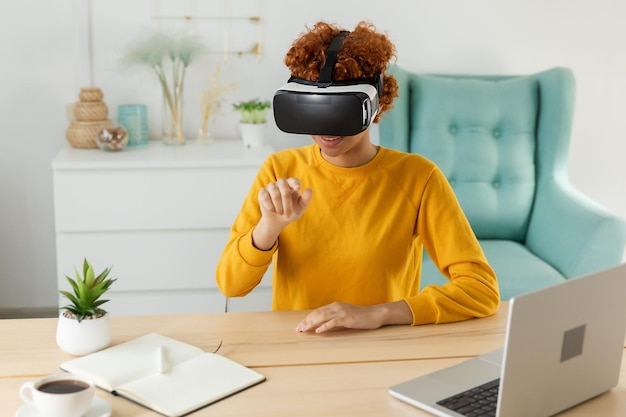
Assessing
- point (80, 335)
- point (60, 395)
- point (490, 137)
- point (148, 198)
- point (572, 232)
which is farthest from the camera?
point (490, 137)

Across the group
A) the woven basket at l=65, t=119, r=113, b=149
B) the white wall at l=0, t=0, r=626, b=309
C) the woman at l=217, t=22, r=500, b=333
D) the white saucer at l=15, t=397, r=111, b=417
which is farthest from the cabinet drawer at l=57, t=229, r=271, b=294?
the white saucer at l=15, t=397, r=111, b=417

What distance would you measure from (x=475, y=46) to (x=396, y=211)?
76.0 inches

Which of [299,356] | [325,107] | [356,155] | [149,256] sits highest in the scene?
[325,107]

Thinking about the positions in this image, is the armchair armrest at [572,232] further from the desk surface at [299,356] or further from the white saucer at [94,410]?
the white saucer at [94,410]

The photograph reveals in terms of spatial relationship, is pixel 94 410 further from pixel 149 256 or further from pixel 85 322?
pixel 149 256

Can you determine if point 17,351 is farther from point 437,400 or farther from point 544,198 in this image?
point 544,198

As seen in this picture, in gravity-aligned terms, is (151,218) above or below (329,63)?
below

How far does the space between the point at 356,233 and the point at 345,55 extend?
427mm

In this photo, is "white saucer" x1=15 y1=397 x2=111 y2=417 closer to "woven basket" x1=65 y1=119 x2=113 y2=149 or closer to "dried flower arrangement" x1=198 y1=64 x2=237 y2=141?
"woven basket" x1=65 y1=119 x2=113 y2=149

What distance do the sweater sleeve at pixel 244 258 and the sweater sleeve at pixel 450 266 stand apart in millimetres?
309

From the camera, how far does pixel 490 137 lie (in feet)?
10.8

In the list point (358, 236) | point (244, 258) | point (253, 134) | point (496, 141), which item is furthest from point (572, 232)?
point (244, 258)

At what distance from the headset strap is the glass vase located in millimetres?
1836

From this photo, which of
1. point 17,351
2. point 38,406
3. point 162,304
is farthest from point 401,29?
point 38,406
